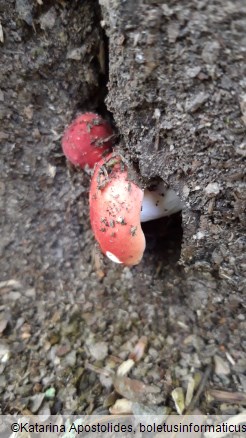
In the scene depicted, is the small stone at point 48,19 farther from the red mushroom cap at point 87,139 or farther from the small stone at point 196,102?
the small stone at point 196,102

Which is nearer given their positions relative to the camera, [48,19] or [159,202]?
[48,19]

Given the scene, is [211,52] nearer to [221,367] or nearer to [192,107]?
[192,107]

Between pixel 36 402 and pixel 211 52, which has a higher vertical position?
pixel 211 52

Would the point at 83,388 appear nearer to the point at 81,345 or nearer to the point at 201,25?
the point at 81,345

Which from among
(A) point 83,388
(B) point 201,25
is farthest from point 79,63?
(A) point 83,388
